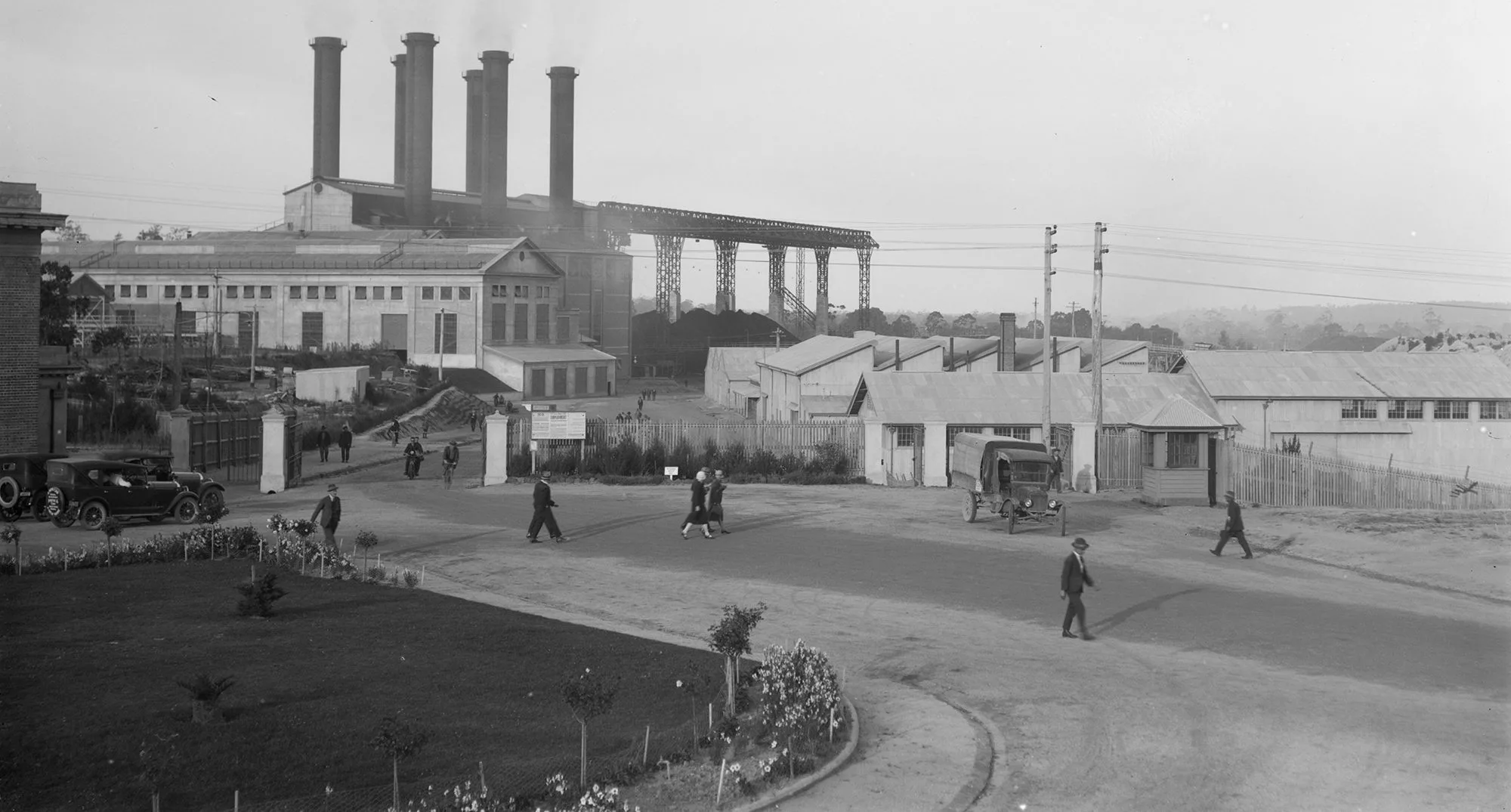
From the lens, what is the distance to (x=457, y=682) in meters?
14.0

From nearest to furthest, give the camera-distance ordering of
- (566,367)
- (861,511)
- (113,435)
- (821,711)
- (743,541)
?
→ (821,711), (743,541), (861,511), (113,435), (566,367)

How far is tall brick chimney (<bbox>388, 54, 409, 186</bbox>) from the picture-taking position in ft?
366

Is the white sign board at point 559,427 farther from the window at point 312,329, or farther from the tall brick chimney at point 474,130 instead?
the tall brick chimney at point 474,130

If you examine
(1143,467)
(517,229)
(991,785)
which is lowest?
(991,785)

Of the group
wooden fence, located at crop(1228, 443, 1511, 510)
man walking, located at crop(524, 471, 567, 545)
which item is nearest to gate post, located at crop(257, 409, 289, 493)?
man walking, located at crop(524, 471, 567, 545)

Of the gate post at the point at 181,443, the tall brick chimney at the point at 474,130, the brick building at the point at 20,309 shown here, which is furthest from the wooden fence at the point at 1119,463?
the tall brick chimney at the point at 474,130

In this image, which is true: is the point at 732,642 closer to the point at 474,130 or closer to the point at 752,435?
the point at 752,435

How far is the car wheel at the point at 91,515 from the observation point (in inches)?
1040

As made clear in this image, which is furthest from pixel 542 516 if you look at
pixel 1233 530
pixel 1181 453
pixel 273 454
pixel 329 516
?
pixel 1181 453

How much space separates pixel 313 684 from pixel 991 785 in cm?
733

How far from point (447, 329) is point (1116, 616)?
7160 cm

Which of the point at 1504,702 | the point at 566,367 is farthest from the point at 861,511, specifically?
the point at 566,367

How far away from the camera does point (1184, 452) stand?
3391 cm

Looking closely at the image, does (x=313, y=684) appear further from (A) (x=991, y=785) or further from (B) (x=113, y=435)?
(B) (x=113, y=435)
